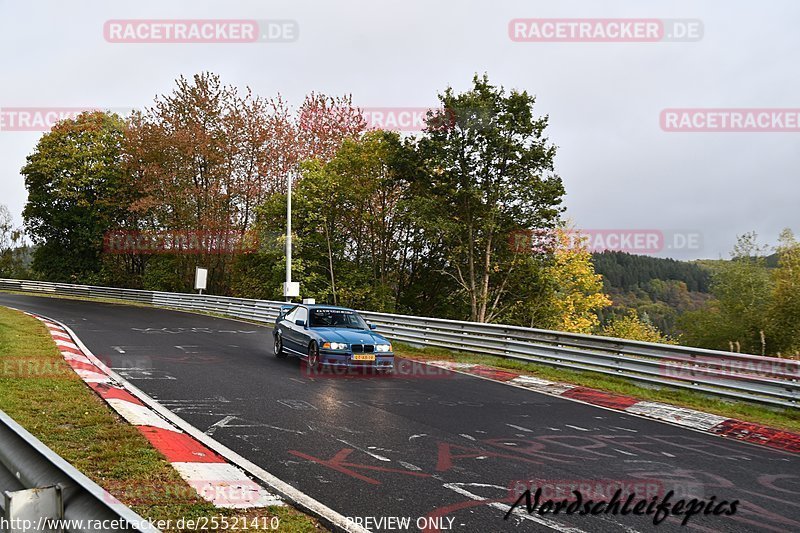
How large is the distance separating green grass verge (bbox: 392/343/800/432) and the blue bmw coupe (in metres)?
3.09

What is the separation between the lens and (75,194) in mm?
46125

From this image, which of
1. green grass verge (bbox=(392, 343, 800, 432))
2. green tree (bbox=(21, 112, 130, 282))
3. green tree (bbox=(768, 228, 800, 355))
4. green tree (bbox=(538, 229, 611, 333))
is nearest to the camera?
green grass verge (bbox=(392, 343, 800, 432))

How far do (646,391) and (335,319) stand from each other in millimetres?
6799

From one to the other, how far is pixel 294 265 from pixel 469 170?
11392mm

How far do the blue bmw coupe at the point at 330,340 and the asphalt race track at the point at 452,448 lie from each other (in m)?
0.47

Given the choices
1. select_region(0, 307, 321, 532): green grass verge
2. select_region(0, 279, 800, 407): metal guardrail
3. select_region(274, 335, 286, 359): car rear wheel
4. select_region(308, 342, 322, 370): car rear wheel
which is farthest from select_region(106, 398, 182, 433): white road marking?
select_region(0, 279, 800, 407): metal guardrail

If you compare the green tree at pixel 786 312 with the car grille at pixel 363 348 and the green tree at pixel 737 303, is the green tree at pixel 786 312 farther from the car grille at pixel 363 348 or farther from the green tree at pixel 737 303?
the car grille at pixel 363 348

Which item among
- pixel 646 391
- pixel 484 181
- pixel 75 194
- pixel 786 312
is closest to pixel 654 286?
pixel 786 312

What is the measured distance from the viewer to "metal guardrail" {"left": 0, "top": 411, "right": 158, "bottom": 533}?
2400 mm

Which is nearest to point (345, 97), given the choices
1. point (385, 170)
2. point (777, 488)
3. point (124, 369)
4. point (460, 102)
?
point (385, 170)

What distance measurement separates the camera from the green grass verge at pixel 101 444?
173 inches

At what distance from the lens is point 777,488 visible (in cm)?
577

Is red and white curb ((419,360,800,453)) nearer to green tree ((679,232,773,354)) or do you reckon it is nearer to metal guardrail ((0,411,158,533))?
metal guardrail ((0,411,158,533))

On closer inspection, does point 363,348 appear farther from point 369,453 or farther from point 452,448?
point 369,453
